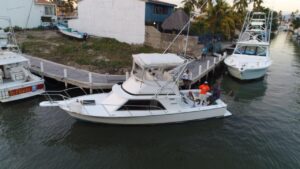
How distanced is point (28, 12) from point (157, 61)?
3446 cm

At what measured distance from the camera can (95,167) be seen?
339 inches

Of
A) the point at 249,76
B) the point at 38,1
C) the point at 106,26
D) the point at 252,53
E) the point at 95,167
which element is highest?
the point at 38,1

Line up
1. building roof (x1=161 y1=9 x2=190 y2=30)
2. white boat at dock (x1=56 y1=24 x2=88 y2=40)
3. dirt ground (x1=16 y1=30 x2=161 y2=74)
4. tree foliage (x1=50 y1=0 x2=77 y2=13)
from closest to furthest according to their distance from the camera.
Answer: dirt ground (x1=16 y1=30 x2=161 y2=74) < building roof (x1=161 y1=9 x2=190 y2=30) < white boat at dock (x1=56 y1=24 x2=88 y2=40) < tree foliage (x1=50 y1=0 x2=77 y2=13)

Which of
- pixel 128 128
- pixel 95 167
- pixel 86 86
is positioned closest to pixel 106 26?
pixel 86 86

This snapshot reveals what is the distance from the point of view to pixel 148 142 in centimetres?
1035

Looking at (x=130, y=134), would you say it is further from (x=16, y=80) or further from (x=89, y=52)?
(x=89, y=52)

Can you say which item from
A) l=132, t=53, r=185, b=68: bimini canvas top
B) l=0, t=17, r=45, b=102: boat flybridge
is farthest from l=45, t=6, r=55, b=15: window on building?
l=132, t=53, r=185, b=68: bimini canvas top

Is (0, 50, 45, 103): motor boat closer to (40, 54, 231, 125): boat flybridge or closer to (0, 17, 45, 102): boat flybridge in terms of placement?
(0, 17, 45, 102): boat flybridge

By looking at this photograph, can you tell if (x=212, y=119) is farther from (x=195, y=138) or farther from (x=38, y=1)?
(x=38, y=1)

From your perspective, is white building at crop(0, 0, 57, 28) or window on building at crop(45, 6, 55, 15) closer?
white building at crop(0, 0, 57, 28)

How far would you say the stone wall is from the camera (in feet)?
79.5

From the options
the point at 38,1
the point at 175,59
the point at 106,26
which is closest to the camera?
the point at 175,59

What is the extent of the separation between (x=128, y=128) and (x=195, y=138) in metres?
3.29

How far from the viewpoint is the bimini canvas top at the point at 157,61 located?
1094 cm
